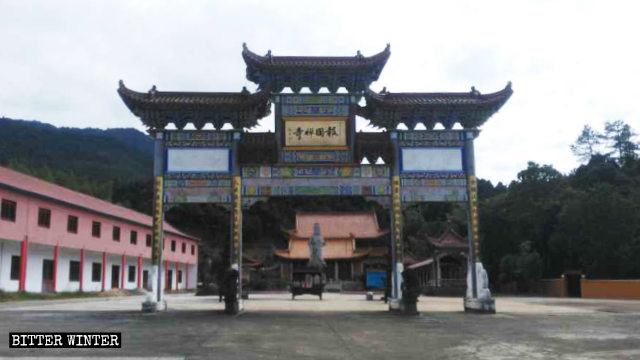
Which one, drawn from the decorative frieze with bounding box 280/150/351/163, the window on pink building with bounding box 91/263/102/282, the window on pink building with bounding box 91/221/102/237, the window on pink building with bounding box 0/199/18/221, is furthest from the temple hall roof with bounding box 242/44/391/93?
the window on pink building with bounding box 91/263/102/282

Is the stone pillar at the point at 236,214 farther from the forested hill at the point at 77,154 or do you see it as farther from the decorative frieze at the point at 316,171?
the forested hill at the point at 77,154

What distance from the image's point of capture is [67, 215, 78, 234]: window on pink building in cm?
3215

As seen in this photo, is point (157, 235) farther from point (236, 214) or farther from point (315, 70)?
point (315, 70)

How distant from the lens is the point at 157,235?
16.8m

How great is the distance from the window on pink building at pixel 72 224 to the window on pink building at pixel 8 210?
16.7 feet

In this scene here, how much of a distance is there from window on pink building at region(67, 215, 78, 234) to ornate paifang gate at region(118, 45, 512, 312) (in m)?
17.5

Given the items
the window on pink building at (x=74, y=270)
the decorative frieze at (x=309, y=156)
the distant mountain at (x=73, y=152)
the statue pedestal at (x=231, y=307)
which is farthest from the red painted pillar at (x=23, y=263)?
the distant mountain at (x=73, y=152)

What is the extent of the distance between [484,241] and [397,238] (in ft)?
93.2

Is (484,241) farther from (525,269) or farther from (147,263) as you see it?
(147,263)

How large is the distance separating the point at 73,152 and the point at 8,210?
8716 centimetres

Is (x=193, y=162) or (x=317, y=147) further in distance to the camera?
(x=317, y=147)

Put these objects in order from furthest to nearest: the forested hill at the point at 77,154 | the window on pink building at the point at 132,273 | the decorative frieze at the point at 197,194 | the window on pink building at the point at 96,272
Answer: the forested hill at the point at 77,154, the window on pink building at the point at 132,273, the window on pink building at the point at 96,272, the decorative frieze at the point at 197,194

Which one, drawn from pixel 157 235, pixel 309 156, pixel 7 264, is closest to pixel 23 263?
pixel 7 264

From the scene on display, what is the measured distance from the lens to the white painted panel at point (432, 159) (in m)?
17.5
